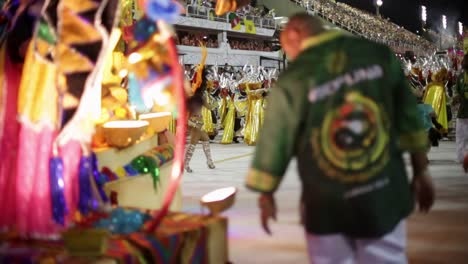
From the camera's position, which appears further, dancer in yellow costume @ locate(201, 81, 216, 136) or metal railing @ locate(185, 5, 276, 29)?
metal railing @ locate(185, 5, 276, 29)

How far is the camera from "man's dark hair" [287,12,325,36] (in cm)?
241

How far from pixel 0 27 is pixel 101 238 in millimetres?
1431

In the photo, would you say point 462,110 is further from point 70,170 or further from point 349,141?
point 349,141

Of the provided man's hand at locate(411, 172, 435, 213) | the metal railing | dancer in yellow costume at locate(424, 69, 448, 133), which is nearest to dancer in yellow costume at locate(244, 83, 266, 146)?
dancer in yellow costume at locate(424, 69, 448, 133)

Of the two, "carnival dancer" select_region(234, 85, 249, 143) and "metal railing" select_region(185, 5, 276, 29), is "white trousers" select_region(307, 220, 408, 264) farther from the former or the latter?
Result: "metal railing" select_region(185, 5, 276, 29)

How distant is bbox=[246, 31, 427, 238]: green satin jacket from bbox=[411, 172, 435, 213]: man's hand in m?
0.23

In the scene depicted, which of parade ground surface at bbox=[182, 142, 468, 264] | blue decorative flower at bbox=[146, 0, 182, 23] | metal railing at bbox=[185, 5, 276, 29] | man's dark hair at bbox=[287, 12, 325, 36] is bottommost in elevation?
parade ground surface at bbox=[182, 142, 468, 264]

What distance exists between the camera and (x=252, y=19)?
35.0 metres

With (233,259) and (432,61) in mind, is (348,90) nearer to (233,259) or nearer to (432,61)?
(233,259)

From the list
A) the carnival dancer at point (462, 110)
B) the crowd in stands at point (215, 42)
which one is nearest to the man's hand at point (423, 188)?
the carnival dancer at point (462, 110)

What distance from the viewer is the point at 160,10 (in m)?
2.85

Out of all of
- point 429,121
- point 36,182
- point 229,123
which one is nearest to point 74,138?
point 36,182

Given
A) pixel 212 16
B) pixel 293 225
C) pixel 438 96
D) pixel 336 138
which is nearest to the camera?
pixel 336 138

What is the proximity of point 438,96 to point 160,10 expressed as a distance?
38.9ft
